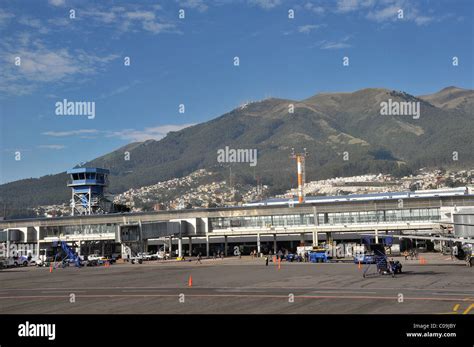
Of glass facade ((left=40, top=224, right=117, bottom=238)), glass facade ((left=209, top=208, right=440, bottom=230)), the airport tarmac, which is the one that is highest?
glass facade ((left=209, top=208, right=440, bottom=230))

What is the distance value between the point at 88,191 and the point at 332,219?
86973 millimetres

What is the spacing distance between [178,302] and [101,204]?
136075mm

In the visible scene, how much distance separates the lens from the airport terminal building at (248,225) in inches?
4006

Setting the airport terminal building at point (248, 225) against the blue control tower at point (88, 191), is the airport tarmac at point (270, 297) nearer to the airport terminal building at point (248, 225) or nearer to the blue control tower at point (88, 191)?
the airport terminal building at point (248, 225)

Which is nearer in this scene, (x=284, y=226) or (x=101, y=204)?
(x=284, y=226)

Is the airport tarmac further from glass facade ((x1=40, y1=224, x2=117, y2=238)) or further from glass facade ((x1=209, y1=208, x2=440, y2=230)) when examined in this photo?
glass facade ((x1=40, y1=224, x2=117, y2=238))

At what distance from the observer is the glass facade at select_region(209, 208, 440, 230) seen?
102 metres

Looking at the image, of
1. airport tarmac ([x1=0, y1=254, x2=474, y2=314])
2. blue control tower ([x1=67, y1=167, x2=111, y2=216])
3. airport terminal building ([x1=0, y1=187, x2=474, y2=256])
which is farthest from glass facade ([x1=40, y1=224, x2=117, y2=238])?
airport tarmac ([x1=0, y1=254, x2=474, y2=314])

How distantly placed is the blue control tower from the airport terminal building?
21.2m

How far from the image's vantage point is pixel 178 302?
1251 inches

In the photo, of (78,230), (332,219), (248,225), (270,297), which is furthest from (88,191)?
(270,297)

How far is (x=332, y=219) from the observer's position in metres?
111
